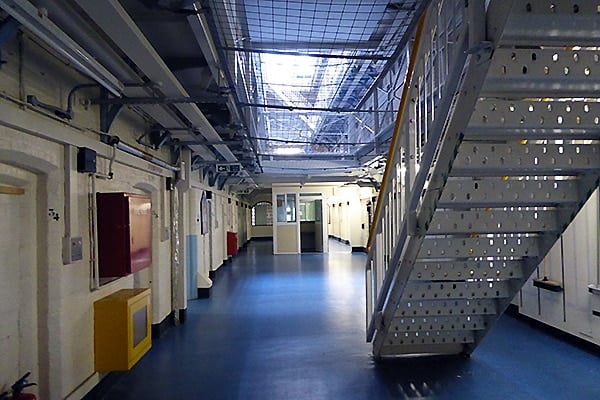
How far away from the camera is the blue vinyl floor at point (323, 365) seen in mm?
3379

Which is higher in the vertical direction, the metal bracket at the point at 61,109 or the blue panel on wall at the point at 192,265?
the metal bracket at the point at 61,109

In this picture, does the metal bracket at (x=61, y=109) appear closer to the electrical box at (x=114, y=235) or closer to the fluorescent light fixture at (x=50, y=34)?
the fluorescent light fixture at (x=50, y=34)

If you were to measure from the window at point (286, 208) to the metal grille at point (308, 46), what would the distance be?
25.3ft

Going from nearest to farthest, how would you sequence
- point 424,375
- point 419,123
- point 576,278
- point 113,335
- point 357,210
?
1. point 419,123
2. point 113,335
3. point 424,375
4. point 576,278
5. point 357,210

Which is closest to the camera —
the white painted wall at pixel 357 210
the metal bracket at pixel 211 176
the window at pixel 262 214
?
the metal bracket at pixel 211 176

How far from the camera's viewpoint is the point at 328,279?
862 cm

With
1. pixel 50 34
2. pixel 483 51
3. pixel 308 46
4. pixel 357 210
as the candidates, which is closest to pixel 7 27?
pixel 50 34

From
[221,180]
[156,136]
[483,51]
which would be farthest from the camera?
[221,180]

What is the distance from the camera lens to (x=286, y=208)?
13930 millimetres

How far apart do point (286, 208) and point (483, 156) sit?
11859 millimetres

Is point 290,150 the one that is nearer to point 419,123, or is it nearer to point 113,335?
point 113,335

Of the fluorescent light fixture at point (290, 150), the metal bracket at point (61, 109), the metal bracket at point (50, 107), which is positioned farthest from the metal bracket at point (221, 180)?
the metal bracket at point (50, 107)

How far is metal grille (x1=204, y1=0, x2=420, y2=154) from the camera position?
10.3ft

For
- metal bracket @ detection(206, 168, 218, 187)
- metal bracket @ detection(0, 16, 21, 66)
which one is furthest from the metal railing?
metal bracket @ detection(206, 168, 218, 187)
